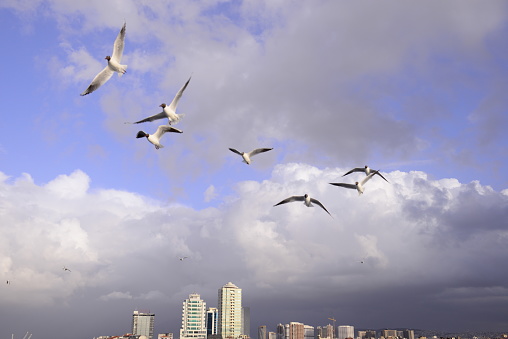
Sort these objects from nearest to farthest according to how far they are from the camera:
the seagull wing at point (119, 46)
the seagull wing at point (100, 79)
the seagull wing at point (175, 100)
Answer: the seagull wing at point (119, 46), the seagull wing at point (100, 79), the seagull wing at point (175, 100)

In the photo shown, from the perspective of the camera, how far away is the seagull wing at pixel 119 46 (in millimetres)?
48128

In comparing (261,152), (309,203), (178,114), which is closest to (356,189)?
(309,203)

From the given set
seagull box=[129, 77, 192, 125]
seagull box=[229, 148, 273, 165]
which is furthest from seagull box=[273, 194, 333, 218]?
seagull box=[129, 77, 192, 125]

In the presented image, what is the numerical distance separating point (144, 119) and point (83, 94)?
6640 mm

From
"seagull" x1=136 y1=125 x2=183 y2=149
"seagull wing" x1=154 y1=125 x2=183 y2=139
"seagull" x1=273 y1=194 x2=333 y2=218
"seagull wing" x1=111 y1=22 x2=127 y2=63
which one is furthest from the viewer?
"seagull" x1=273 y1=194 x2=333 y2=218

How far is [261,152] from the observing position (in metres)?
57.1

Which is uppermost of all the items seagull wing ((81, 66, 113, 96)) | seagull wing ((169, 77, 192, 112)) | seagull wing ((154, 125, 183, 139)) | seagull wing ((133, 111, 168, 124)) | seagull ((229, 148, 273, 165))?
seagull wing ((81, 66, 113, 96))

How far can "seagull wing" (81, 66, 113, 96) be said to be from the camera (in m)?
49.6

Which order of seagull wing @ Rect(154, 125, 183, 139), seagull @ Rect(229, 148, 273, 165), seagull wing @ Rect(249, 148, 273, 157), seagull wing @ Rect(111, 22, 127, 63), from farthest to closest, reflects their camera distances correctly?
seagull @ Rect(229, 148, 273, 165), seagull wing @ Rect(249, 148, 273, 157), seagull wing @ Rect(154, 125, 183, 139), seagull wing @ Rect(111, 22, 127, 63)

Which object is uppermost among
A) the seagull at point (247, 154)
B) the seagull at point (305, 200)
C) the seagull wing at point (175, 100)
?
the seagull wing at point (175, 100)

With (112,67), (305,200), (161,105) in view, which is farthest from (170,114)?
(305,200)

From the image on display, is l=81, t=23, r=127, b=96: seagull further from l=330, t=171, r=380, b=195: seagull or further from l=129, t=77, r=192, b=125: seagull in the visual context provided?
l=330, t=171, r=380, b=195: seagull

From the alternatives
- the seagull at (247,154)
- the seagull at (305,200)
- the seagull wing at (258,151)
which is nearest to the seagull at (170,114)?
the seagull at (247,154)

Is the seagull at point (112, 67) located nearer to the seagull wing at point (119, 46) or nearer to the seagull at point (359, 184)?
the seagull wing at point (119, 46)
